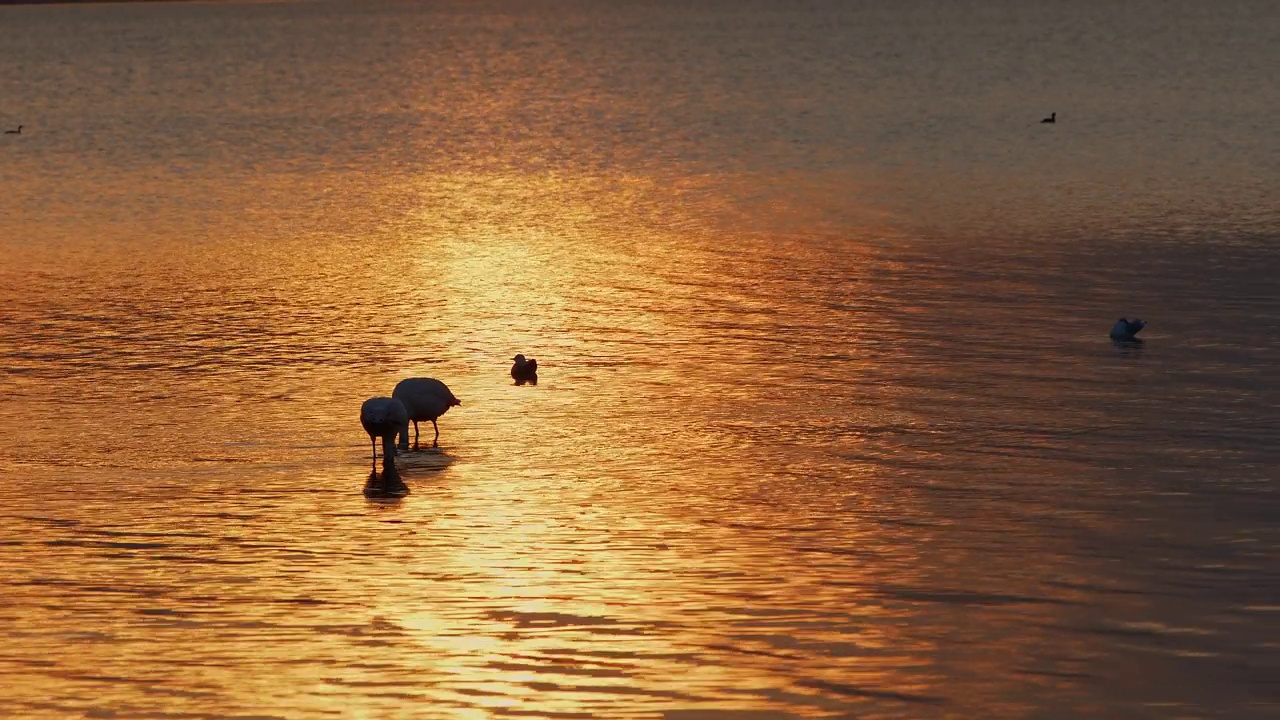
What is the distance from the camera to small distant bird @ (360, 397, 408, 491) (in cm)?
1984

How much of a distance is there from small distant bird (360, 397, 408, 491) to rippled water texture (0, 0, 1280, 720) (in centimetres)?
37

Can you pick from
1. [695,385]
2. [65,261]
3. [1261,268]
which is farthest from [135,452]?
[1261,268]

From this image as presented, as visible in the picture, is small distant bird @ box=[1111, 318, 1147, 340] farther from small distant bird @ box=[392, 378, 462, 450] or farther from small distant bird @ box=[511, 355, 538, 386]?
small distant bird @ box=[392, 378, 462, 450]

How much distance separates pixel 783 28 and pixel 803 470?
171856mm

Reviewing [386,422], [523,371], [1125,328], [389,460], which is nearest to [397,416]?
[386,422]

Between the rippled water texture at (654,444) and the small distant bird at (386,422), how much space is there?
0.37 meters

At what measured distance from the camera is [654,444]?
21.1m

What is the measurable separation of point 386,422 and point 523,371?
4.81 metres

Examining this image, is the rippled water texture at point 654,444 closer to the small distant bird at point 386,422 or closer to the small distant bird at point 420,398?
the small distant bird at point 386,422

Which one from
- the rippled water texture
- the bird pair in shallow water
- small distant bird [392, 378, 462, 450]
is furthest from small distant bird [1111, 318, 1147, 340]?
small distant bird [392, 378, 462, 450]

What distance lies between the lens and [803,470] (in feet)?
65.1

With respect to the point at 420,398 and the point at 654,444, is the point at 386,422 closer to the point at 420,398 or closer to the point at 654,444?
the point at 420,398

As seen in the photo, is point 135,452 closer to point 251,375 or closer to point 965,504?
point 251,375

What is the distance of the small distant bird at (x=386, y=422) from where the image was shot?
19.8 m
